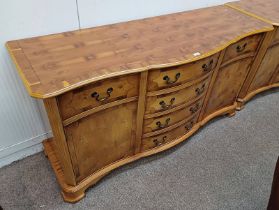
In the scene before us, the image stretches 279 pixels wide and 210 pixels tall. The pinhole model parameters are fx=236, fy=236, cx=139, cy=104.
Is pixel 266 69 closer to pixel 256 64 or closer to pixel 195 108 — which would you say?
pixel 256 64

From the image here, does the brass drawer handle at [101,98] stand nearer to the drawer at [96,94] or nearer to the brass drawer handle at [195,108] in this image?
the drawer at [96,94]

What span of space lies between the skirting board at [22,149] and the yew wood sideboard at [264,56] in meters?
1.53

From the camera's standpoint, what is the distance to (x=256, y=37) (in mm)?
1525

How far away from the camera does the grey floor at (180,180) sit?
1.36 metres

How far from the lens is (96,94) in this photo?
1.00 m

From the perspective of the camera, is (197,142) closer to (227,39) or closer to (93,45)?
(227,39)

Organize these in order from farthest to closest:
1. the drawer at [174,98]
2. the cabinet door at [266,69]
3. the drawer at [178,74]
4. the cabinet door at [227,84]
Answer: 1. the cabinet door at [266,69]
2. the cabinet door at [227,84]
3. the drawer at [174,98]
4. the drawer at [178,74]

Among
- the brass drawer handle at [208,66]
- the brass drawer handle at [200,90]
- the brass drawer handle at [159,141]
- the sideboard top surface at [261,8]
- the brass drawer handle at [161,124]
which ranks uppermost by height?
the sideboard top surface at [261,8]

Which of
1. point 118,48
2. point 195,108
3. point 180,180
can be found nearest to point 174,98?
point 195,108

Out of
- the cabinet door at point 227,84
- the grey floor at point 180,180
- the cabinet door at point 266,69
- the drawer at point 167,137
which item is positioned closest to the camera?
the grey floor at point 180,180

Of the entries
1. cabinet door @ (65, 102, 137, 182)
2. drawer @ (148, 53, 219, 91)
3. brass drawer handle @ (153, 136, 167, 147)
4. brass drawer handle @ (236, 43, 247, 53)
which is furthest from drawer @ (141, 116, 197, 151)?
brass drawer handle @ (236, 43, 247, 53)

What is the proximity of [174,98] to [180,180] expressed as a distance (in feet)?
1.79

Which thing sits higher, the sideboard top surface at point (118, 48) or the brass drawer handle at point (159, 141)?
the sideboard top surface at point (118, 48)

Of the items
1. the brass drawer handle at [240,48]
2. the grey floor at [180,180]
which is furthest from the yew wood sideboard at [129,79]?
the grey floor at [180,180]
